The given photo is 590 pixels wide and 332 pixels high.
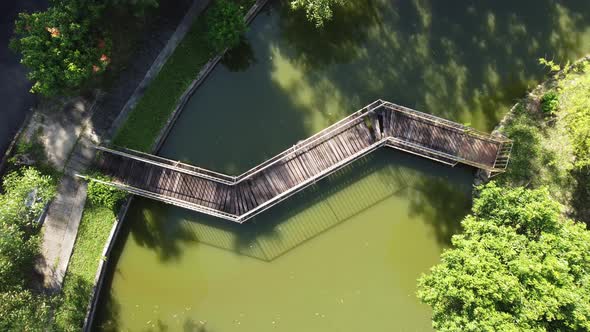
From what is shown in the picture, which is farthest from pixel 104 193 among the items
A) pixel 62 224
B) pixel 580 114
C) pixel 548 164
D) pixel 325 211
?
pixel 548 164

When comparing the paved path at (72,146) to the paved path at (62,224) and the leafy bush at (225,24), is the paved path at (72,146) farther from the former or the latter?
the leafy bush at (225,24)

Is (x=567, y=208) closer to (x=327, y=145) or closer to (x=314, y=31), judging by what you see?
(x=327, y=145)

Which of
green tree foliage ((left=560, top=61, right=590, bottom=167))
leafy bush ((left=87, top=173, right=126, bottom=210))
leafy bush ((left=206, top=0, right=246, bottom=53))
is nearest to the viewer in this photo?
green tree foliage ((left=560, top=61, right=590, bottom=167))

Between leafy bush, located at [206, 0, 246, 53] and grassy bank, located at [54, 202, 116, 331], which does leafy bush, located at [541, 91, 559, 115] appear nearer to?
leafy bush, located at [206, 0, 246, 53]

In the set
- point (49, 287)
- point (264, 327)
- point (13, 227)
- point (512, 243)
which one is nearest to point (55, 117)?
point (13, 227)

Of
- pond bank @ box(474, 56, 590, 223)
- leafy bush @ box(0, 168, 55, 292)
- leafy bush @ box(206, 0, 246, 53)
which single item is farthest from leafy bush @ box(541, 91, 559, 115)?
leafy bush @ box(0, 168, 55, 292)

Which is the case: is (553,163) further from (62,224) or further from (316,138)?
(62,224)

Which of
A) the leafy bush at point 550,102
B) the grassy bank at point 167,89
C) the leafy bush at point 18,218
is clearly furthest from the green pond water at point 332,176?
the leafy bush at point 18,218
